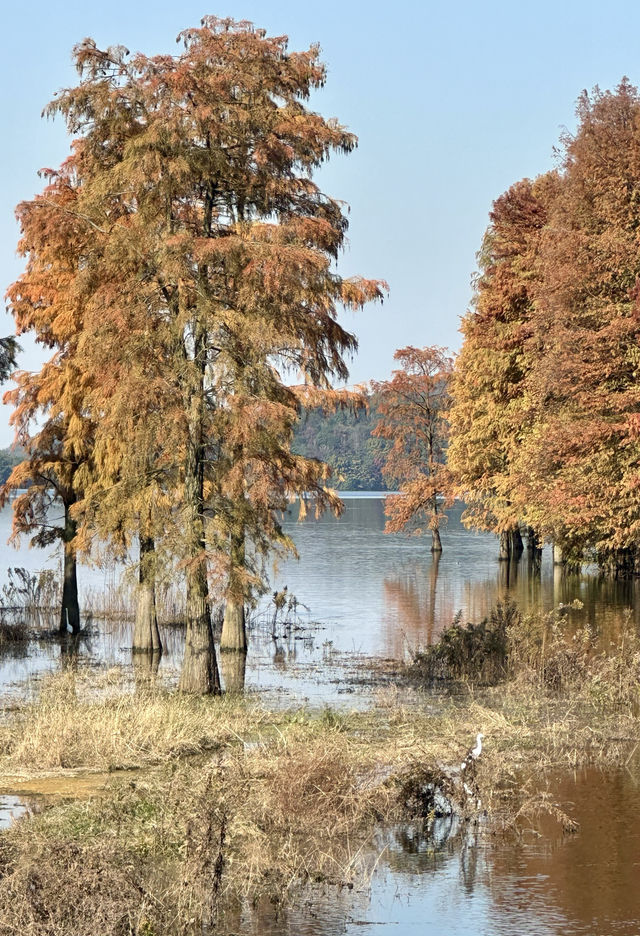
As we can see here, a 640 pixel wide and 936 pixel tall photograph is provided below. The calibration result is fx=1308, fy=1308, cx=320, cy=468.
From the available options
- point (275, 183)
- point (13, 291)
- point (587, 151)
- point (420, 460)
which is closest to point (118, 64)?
point (275, 183)

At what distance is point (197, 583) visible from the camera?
21.7 m

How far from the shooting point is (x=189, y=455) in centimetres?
2205

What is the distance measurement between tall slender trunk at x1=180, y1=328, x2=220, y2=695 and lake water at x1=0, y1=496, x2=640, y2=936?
4.93 feet

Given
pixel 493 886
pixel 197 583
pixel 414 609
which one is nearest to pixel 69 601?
pixel 414 609

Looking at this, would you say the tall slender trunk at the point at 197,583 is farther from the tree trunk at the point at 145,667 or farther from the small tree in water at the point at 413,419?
the small tree in water at the point at 413,419

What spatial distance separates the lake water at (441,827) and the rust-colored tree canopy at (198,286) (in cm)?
350

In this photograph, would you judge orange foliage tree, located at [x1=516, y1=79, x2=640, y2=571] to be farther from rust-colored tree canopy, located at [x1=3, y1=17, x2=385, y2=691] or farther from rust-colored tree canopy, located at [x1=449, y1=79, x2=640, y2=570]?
rust-colored tree canopy, located at [x1=3, y1=17, x2=385, y2=691]

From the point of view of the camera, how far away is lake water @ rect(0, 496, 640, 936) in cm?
1038

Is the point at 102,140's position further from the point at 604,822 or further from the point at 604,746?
the point at 604,822

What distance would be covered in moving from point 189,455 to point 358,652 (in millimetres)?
9087

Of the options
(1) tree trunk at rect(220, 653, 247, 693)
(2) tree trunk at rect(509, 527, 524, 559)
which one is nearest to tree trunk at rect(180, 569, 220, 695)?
(1) tree trunk at rect(220, 653, 247, 693)

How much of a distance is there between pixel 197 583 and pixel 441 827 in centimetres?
927

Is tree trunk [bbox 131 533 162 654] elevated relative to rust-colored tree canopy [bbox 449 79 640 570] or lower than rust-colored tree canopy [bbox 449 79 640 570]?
lower

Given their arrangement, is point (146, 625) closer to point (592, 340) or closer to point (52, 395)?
point (52, 395)
